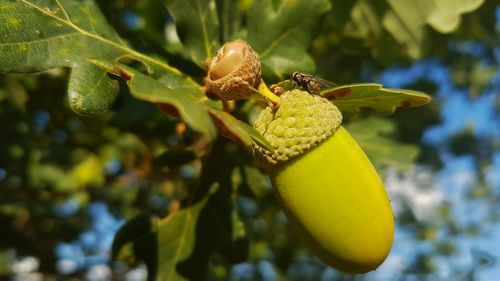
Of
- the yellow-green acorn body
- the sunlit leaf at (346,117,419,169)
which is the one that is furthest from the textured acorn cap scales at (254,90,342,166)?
the sunlit leaf at (346,117,419,169)

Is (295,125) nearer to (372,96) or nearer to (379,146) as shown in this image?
(372,96)

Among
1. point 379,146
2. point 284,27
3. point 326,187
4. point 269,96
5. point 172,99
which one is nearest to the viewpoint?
point 172,99

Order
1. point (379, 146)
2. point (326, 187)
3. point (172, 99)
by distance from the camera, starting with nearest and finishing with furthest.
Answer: point (172, 99) < point (326, 187) < point (379, 146)

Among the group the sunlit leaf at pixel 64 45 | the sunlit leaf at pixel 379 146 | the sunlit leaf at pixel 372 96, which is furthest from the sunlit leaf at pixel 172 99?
the sunlit leaf at pixel 379 146

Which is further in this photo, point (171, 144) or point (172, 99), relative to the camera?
point (171, 144)

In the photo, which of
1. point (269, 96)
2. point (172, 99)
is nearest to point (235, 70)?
point (269, 96)

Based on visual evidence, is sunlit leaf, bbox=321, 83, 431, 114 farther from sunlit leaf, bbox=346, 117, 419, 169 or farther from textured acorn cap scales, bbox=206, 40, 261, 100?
sunlit leaf, bbox=346, 117, 419, 169

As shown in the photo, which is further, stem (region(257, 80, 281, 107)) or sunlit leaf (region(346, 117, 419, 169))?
sunlit leaf (region(346, 117, 419, 169))

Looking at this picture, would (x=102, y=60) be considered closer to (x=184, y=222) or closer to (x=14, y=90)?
(x=184, y=222)

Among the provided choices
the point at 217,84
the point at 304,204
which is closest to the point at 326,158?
the point at 304,204
